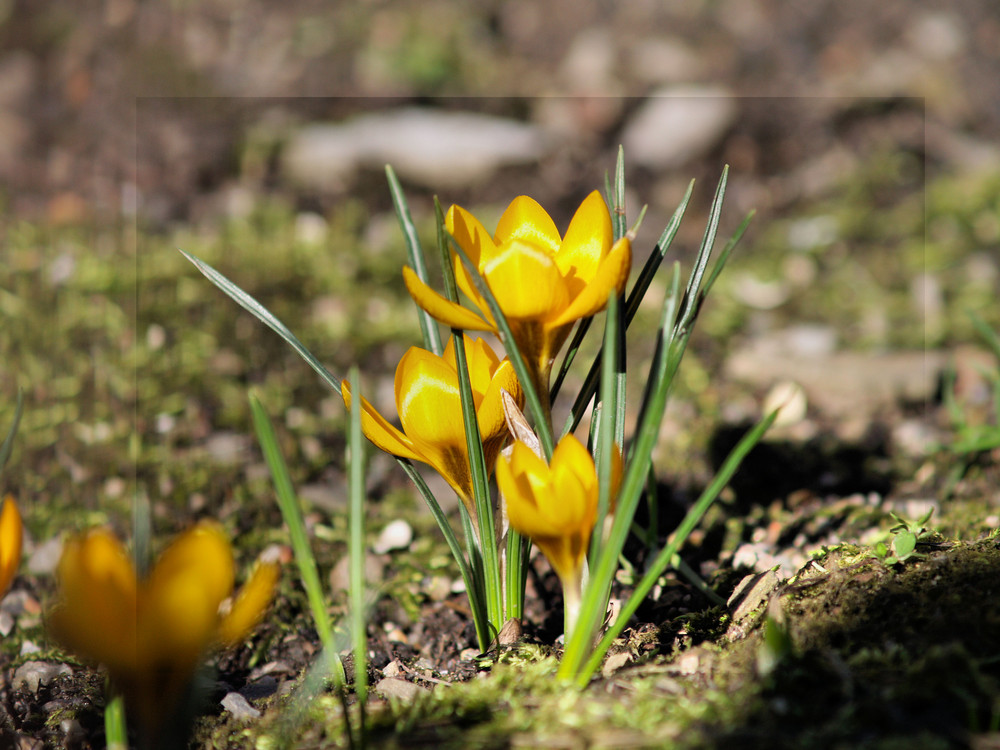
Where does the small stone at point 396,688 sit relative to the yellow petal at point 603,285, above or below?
below

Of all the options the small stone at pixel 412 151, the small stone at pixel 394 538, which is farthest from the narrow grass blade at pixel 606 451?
the small stone at pixel 412 151

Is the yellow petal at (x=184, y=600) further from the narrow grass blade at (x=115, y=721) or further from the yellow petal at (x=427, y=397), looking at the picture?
the yellow petal at (x=427, y=397)

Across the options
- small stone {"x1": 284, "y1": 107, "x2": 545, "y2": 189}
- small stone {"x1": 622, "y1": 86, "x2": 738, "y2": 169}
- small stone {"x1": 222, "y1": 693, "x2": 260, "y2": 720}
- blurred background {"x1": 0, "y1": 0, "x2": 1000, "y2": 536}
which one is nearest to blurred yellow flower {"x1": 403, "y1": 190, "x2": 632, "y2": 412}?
small stone {"x1": 222, "y1": 693, "x2": 260, "y2": 720}

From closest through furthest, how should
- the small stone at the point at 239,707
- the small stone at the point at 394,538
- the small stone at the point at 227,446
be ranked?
the small stone at the point at 239,707 < the small stone at the point at 394,538 < the small stone at the point at 227,446

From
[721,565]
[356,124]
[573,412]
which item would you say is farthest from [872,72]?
[573,412]

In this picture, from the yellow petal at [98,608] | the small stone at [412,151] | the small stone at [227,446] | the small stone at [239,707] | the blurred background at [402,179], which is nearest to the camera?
the yellow petal at [98,608]

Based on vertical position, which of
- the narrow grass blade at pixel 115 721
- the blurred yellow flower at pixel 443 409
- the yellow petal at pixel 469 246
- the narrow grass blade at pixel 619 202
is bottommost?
the narrow grass blade at pixel 115 721

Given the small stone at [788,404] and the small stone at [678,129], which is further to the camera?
the small stone at [678,129]
